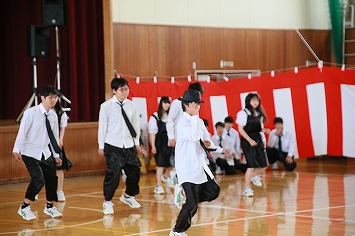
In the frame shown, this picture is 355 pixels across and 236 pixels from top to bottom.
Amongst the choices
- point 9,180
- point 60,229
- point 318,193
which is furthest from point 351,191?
point 9,180

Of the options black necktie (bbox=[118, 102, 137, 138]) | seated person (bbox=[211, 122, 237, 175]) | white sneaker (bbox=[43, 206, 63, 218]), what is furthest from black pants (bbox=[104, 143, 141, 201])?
seated person (bbox=[211, 122, 237, 175])

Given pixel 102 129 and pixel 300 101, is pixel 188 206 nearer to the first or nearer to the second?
pixel 102 129

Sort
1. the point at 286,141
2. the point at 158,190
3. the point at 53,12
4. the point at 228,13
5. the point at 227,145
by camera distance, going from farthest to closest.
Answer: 1. the point at 228,13
2. the point at 286,141
3. the point at 227,145
4. the point at 53,12
5. the point at 158,190

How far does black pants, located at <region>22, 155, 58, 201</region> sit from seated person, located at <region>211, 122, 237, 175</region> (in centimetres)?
553

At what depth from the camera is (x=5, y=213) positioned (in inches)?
357

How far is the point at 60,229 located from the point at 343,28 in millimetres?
10754

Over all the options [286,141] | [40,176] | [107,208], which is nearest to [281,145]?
[286,141]

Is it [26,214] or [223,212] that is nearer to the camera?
[26,214]

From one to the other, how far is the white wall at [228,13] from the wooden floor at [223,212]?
14.7ft

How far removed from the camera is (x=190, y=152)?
664cm

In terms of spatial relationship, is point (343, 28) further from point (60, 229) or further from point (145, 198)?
point (60, 229)

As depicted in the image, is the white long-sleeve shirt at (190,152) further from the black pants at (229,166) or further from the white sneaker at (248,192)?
the black pants at (229,166)

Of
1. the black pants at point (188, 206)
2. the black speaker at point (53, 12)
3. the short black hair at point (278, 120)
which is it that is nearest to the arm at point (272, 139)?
the short black hair at point (278, 120)

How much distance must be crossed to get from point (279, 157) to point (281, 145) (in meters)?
0.25
